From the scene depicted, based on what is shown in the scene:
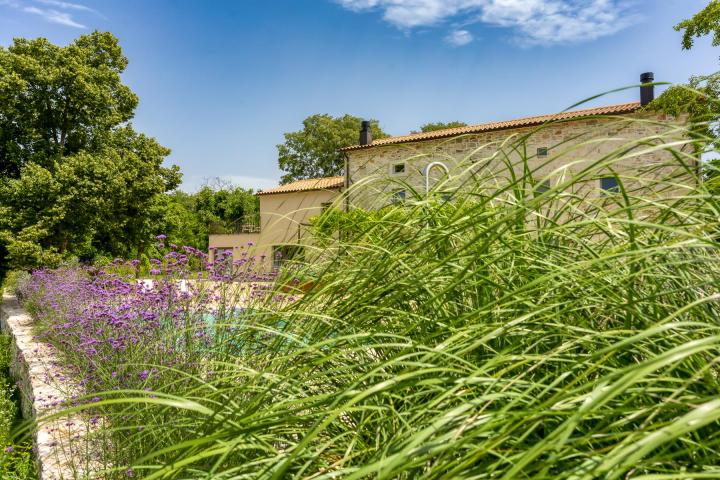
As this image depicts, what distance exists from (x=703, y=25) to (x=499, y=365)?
457 inches

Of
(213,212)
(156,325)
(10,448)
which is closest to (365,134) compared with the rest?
(213,212)

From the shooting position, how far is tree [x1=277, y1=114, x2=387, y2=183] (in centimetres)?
3231

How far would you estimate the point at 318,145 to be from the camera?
106ft

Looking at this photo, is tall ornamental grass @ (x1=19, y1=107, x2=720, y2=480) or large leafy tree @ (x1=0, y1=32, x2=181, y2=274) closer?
tall ornamental grass @ (x1=19, y1=107, x2=720, y2=480)

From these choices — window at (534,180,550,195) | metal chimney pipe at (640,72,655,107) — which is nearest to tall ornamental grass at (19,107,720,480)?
window at (534,180,550,195)

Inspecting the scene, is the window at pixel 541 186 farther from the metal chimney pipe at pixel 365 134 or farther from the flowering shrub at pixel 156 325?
the metal chimney pipe at pixel 365 134

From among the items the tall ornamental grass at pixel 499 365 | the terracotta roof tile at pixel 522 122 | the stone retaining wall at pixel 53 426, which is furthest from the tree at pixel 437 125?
the tall ornamental grass at pixel 499 365

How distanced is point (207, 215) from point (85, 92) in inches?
474

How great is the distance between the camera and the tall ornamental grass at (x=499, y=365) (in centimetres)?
59

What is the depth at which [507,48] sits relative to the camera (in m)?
14.7

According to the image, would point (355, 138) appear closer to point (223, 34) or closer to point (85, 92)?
point (223, 34)

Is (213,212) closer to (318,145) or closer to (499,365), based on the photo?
(318,145)

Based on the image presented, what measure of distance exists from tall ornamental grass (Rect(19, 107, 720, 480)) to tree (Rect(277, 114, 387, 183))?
31.1m

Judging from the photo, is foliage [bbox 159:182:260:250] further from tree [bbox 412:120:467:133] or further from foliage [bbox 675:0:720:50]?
foliage [bbox 675:0:720:50]
